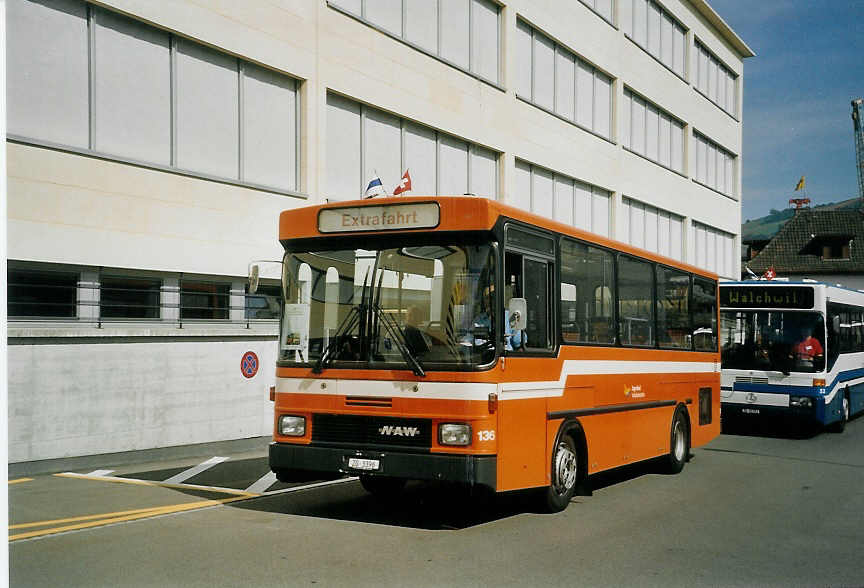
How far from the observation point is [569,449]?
391 inches

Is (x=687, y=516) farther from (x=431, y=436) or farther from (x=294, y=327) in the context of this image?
(x=294, y=327)

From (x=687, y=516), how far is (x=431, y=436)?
10.1 ft

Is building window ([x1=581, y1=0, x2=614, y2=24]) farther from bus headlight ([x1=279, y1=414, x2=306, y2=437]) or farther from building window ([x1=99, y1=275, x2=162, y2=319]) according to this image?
bus headlight ([x1=279, y1=414, x2=306, y2=437])

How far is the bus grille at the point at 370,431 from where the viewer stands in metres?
8.45

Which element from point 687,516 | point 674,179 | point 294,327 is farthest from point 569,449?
point 674,179

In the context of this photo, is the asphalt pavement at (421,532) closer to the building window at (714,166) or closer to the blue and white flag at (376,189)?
Answer: the blue and white flag at (376,189)

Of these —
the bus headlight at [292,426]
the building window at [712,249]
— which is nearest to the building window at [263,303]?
the bus headlight at [292,426]

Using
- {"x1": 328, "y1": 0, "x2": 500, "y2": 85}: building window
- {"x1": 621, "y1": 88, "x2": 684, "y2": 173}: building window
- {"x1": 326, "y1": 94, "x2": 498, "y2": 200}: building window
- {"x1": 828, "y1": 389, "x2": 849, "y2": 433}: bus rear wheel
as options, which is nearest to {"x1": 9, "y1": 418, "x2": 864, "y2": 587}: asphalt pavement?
{"x1": 828, "y1": 389, "x2": 849, "y2": 433}: bus rear wheel

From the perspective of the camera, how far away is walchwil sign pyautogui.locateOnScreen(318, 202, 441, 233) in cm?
868

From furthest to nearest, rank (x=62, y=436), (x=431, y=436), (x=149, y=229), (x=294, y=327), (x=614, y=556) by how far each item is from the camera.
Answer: (x=149, y=229)
(x=62, y=436)
(x=294, y=327)
(x=431, y=436)
(x=614, y=556)

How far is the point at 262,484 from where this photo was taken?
37.6 ft

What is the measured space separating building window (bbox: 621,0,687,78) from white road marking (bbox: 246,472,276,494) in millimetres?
24334

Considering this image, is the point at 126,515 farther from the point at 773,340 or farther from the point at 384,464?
the point at 773,340

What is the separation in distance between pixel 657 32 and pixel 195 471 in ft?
91.1
